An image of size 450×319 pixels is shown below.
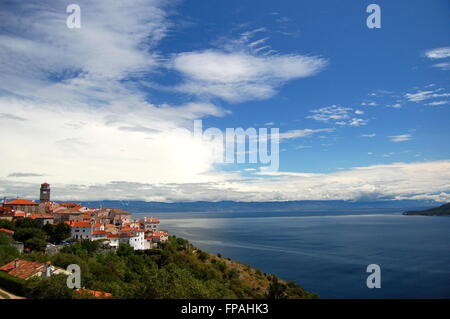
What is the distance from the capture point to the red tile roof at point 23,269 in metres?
19.9

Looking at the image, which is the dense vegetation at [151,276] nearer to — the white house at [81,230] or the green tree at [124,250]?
the green tree at [124,250]

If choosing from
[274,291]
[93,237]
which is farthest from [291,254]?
[93,237]

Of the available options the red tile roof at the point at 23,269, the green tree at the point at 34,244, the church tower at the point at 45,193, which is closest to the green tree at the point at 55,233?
the green tree at the point at 34,244

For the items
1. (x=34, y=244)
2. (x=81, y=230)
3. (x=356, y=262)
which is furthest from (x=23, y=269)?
(x=356, y=262)

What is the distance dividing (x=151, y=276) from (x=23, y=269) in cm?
951

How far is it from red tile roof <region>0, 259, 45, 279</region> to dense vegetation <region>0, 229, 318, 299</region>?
8.77ft

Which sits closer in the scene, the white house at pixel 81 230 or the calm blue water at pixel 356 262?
the white house at pixel 81 230

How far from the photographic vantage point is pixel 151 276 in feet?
59.5

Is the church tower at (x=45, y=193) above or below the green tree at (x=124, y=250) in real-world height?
above

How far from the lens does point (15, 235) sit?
1283 inches

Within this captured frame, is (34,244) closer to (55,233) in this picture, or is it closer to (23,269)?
(55,233)

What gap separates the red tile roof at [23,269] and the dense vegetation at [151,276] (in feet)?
8.77
